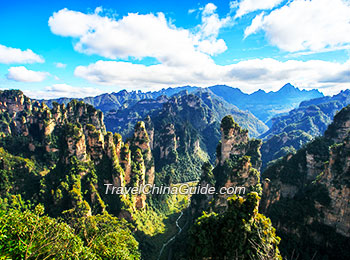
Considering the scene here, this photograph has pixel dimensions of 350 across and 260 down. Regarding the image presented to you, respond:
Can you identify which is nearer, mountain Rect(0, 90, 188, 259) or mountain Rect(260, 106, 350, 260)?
mountain Rect(260, 106, 350, 260)

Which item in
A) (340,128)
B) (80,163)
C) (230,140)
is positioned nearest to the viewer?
(80,163)

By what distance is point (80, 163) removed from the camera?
56094 millimetres

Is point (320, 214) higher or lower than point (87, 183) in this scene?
higher

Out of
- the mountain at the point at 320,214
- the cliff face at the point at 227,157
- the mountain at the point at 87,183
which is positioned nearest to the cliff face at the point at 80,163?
the mountain at the point at 87,183

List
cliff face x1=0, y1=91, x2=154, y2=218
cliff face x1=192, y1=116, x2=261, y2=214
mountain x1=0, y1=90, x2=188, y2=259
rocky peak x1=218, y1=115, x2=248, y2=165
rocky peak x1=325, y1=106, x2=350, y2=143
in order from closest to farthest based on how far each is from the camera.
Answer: mountain x1=0, y1=90, x2=188, y2=259, cliff face x1=0, y1=91, x2=154, y2=218, rocky peak x1=325, y1=106, x2=350, y2=143, cliff face x1=192, y1=116, x2=261, y2=214, rocky peak x1=218, y1=115, x2=248, y2=165

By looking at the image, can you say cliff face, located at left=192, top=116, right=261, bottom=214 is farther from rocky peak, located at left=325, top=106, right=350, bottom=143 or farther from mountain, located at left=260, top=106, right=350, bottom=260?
rocky peak, located at left=325, top=106, right=350, bottom=143

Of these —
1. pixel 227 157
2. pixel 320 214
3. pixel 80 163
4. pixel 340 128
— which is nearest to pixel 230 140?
pixel 227 157

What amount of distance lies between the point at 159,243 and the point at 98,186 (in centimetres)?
2507

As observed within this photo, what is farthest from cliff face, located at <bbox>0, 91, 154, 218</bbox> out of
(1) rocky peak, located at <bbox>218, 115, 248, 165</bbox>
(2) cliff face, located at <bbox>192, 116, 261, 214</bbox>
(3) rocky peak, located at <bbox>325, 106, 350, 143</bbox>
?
(3) rocky peak, located at <bbox>325, 106, 350, 143</bbox>

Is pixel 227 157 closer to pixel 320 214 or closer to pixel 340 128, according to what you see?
pixel 320 214

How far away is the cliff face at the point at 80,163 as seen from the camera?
50.7m

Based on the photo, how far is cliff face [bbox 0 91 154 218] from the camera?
5070 centimetres

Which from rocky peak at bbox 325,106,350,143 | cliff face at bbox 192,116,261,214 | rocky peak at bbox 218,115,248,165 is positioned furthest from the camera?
rocky peak at bbox 218,115,248,165

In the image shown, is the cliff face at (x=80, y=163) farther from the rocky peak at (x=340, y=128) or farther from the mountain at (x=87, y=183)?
the rocky peak at (x=340, y=128)
